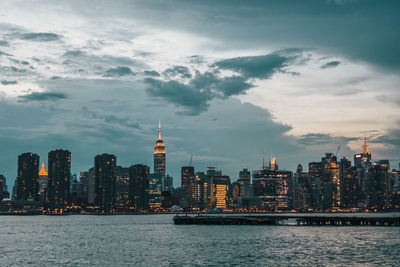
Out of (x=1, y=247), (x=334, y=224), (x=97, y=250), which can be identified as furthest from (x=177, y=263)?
(x=334, y=224)

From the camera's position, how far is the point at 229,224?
19700cm

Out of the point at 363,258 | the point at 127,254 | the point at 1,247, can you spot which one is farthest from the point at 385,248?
the point at 1,247

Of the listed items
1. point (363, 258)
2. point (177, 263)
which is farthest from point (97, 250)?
point (363, 258)

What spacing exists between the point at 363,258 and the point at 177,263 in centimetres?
3074

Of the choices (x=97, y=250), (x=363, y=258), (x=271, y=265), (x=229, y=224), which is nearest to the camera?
(x=271, y=265)

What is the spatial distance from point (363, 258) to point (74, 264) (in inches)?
1862

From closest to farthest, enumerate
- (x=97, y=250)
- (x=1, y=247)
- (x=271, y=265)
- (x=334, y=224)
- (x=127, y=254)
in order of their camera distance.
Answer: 1. (x=271, y=265)
2. (x=127, y=254)
3. (x=97, y=250)
4. (x=1, y=247)
5. (x=334, y=224)

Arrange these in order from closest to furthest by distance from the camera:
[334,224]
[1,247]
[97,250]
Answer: [97,250] < [1,247] < [334,224]

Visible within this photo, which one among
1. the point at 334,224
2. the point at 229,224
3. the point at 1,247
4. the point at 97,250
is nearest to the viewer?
the point at 97,250

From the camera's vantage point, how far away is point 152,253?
3836 inches

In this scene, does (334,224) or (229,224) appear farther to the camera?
(229,224)

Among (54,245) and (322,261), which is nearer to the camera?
(322,261)

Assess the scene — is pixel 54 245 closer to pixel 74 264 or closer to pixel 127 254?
pixel 127 254

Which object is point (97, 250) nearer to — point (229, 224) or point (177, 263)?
point (177, 263)
